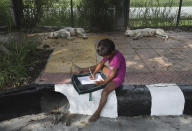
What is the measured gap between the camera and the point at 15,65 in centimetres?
433

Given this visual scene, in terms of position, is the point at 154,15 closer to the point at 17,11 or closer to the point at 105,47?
the point at 17,11

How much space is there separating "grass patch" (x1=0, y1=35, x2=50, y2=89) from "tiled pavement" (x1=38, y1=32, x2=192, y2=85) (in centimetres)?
29

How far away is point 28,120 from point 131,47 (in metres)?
3.93

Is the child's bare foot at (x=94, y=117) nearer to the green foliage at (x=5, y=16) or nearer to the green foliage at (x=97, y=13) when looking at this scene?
the green foliage at (x=97, y=13)

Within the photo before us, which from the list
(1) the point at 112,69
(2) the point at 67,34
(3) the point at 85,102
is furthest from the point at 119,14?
(3) the point at 85,102

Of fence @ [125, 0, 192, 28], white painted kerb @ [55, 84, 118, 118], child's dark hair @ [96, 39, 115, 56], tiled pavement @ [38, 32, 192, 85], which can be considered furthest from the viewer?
fence @ [125, 0, 192, 28]

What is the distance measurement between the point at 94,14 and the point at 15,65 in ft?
14.9

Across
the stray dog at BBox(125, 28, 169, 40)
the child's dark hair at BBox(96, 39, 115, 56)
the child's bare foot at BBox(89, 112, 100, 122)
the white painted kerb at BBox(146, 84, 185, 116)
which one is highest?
the child's dark hair at BBox(96, 39, 115, 56)

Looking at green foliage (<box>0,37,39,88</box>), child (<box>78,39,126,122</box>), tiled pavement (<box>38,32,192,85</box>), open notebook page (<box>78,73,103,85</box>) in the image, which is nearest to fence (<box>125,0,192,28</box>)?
tiled pavement (<box>38,32,192,85</box>)

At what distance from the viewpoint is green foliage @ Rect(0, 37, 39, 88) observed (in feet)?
13.1

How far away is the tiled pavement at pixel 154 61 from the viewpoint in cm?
432

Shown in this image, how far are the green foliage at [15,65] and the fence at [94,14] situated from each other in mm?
3191

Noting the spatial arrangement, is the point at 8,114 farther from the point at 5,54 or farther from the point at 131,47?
the point at 131,47

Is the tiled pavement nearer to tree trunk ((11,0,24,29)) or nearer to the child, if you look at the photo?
the child
